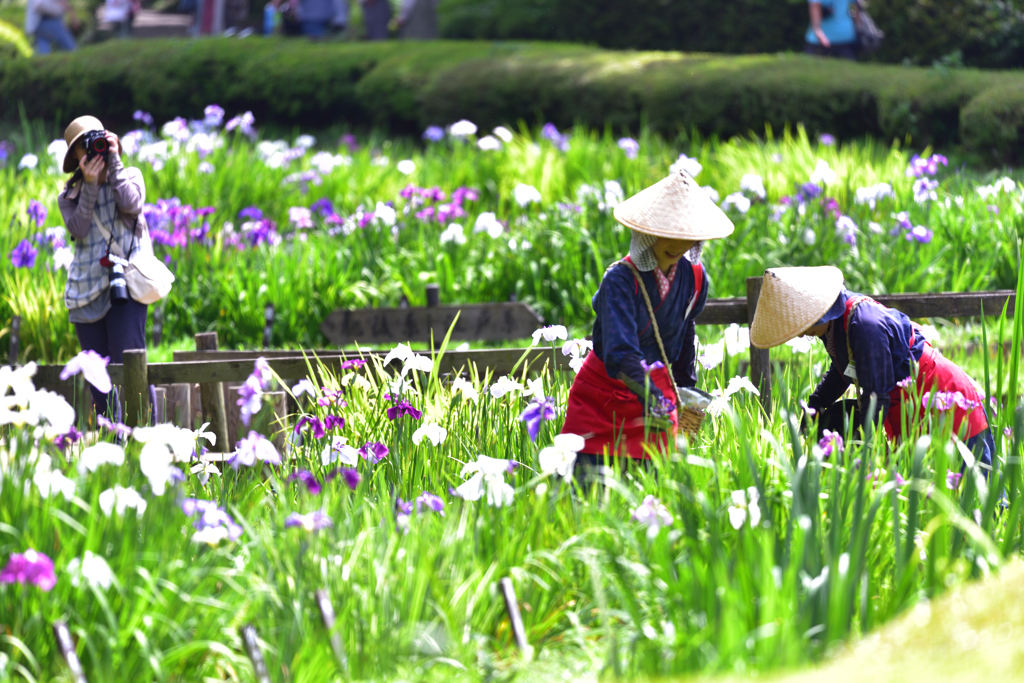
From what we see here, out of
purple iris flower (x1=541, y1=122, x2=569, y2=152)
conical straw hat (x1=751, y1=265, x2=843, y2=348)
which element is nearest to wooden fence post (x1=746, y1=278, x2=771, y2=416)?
conical straw hat (x1=751, y1=265, x2=843, y2=348)

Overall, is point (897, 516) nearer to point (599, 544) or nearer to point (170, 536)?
point (599, 544)

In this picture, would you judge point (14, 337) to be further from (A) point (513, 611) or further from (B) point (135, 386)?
(A) point (513, 611)

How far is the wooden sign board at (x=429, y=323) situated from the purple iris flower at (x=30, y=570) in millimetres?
3609

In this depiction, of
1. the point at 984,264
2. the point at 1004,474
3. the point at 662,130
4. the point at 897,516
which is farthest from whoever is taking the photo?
the point at 662,130

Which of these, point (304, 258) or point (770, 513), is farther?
point (304, 258)

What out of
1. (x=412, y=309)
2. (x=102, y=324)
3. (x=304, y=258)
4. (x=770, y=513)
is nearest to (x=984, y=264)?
(x=412, y=309)

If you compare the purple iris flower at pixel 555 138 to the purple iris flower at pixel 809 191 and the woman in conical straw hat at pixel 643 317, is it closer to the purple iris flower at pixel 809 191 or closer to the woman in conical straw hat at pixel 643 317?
the purple iris flower at pixel 809 191

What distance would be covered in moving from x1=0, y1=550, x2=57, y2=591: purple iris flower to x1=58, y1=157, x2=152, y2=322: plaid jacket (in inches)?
109

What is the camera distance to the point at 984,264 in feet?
19.8

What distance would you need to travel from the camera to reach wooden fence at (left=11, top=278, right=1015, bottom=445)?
12.5ft

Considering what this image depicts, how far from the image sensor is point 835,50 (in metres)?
11.5

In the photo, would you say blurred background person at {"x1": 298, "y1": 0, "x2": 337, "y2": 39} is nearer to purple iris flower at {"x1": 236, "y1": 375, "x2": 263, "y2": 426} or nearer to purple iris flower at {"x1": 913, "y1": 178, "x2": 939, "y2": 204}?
purple iris flower at {"x1": 913, "y1": 178, "x2": 939, "y2": 204}

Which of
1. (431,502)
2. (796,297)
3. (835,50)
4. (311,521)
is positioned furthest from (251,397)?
(835,50)

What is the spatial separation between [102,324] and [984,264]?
4.90 metres
